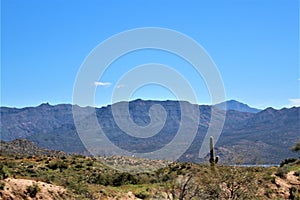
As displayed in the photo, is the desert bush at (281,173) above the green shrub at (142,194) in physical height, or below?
above

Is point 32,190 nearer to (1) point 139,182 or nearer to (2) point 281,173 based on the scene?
(1) point 139,182

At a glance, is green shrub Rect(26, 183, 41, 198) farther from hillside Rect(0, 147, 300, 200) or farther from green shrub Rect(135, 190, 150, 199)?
green shrub Rect(135, 190, 150, 199)

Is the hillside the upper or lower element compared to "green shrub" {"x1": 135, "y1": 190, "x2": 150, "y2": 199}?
upper

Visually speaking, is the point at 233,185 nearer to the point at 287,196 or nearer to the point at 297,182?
the point at 287,196

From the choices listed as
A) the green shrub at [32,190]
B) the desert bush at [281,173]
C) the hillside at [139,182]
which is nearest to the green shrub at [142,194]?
the hillside at [139,182]

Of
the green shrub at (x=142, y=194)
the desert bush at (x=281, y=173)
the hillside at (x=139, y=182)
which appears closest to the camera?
the hillside at (x=139, y=182)

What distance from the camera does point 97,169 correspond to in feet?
162

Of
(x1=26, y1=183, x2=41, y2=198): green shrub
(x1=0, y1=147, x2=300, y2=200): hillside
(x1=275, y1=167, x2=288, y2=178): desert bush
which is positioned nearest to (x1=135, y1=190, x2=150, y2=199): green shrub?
(x1=0, y1=147, x2=300, y2=200): hillside

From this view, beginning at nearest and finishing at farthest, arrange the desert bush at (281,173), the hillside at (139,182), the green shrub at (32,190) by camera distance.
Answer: the hillside at (139,182) → the green shrub at (32,190) → the desert bush at (281,173)

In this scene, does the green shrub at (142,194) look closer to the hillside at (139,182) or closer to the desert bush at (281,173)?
the hillside at (139,182)

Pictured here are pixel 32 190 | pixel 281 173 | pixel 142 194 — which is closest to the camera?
pixel 32 190

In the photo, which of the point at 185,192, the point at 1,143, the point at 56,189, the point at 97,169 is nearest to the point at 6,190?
the point at 56,189

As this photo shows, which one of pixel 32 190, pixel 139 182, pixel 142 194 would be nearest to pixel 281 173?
pixel 139 182

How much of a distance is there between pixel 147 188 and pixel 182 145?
80327 millimetres
